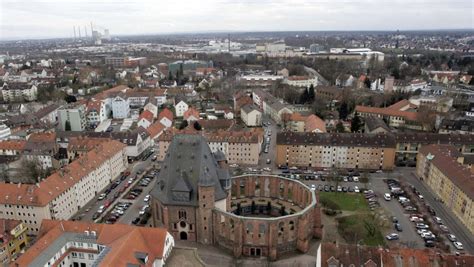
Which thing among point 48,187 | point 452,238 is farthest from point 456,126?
point 48,187

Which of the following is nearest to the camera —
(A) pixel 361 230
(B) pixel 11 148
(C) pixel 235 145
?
(A) pixel 361 230

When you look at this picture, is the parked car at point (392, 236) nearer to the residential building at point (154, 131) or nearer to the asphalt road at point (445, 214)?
the asphalt road at point (445, 214)

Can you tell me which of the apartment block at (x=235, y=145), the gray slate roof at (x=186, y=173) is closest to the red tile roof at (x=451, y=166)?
the apartment block at (x=235, y=145)

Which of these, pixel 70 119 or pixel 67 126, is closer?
pixel 67 126

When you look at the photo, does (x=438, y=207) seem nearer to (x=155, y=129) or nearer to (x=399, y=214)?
(x=399, y=214)

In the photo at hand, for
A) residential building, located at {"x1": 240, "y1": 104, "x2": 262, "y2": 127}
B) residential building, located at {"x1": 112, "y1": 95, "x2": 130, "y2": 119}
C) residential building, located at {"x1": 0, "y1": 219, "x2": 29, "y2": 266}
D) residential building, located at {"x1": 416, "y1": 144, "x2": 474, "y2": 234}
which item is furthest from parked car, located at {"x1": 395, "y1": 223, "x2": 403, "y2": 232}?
residential building, located at {"x1": 112, "y1": 95, "x2": 130, "y2": 119}

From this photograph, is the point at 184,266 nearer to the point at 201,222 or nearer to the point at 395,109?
the point at 201,222

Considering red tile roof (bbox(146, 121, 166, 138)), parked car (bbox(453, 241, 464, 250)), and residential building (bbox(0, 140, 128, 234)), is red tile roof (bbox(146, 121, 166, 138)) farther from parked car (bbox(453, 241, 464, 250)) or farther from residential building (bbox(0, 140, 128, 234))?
parked car (bbox(453, 241, 464, 250))
